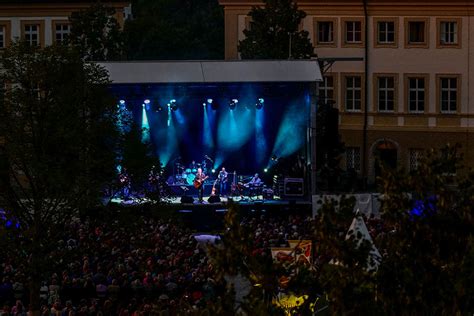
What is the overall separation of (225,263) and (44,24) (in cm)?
4832

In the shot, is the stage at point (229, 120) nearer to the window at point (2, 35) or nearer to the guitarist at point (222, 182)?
the guitarist at point (222, 182)

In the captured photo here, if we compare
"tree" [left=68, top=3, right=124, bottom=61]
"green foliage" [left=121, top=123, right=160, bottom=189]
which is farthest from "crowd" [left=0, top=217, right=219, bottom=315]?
"tree" [left=68, top=3, right=124, bottom=61]

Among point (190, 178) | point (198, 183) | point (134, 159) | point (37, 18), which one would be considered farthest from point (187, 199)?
point (37, 18)

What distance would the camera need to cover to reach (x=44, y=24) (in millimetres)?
57875

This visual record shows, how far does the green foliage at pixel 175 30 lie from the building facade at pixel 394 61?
9.86m

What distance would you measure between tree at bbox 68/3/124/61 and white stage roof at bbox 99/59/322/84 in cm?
1304

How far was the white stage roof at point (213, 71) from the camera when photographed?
38281 millimetres

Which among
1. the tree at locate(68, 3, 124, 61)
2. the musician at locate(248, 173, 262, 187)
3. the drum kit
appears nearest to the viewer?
the musician at locate(248, 173, 262, 187)

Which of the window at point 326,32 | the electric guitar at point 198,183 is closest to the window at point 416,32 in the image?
the window at point 326,32

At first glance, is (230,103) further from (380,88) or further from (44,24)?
(44,24)

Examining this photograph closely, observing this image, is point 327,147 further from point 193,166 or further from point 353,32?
point 353,32

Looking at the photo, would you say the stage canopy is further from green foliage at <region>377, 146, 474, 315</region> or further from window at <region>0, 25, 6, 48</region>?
green foliage at <region>377, 146, 474, 315</region>

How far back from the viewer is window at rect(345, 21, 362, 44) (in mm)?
55219

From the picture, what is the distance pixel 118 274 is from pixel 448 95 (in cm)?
3228
